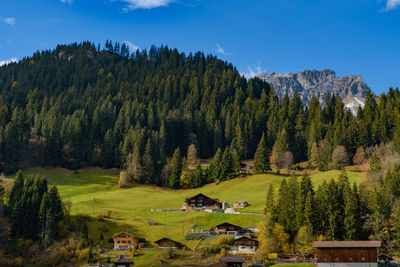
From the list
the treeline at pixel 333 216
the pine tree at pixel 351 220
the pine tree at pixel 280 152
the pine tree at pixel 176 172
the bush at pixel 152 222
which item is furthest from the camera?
the pine tree at pixel 280 152

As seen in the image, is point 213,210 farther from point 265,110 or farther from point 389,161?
point 265,110

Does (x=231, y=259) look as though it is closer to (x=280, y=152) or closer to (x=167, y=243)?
(x=167, y=243)

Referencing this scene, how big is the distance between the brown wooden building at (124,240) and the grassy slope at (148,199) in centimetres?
374

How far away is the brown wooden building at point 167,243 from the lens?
80188mm

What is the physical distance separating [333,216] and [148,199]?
53.2 metres

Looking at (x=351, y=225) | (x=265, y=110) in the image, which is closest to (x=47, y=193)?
(x=351, y=225)

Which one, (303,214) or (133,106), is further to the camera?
(133,106)

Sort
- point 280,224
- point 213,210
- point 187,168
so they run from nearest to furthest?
point 280,224 < point 213,210 < point 187,168

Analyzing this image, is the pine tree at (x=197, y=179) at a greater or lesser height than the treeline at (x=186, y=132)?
lesser

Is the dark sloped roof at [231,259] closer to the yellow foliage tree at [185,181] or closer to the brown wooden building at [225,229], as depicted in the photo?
the brown wooden building at [225,229]

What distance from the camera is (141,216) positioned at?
327ft

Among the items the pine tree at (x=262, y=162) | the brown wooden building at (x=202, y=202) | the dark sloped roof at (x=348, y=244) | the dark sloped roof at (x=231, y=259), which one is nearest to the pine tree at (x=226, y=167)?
the pine tree at (x=262, y=162)

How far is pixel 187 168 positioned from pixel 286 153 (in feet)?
108

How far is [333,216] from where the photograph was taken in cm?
7781
